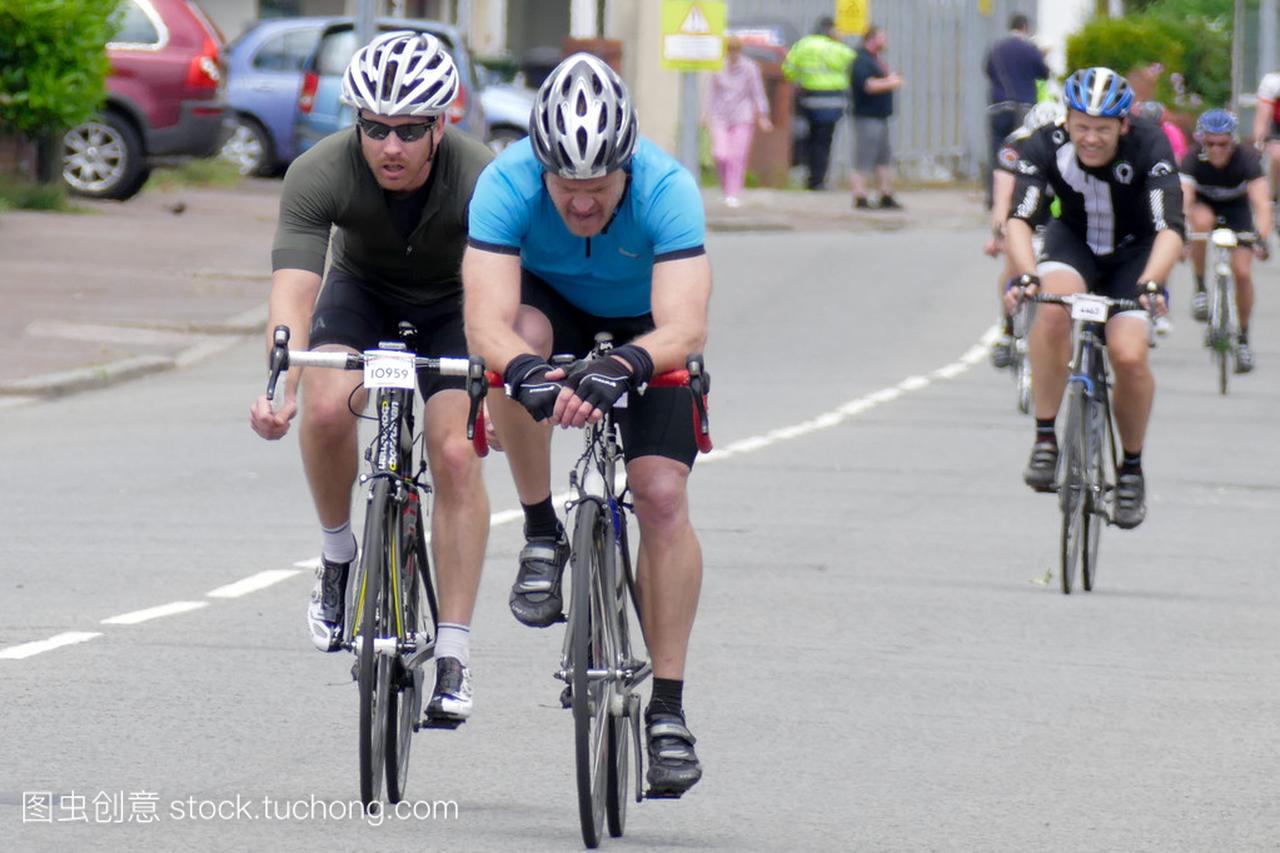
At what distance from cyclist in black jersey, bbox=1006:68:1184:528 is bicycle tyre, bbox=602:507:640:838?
4.67 m

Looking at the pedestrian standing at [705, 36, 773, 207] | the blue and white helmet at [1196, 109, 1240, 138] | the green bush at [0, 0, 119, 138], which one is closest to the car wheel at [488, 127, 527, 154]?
the pedestrian standing at [705, 36, 773, 207]

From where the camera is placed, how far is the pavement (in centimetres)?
1853

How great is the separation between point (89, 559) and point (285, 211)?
3995 millimetres

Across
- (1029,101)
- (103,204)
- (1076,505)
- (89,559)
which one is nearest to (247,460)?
(89,559)

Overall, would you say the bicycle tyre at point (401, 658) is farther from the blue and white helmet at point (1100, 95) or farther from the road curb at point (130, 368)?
the road curb at point (130, 368)

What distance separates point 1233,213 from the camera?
1991cm

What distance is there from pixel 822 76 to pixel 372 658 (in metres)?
29.1

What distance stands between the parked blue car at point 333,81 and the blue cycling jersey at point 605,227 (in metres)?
21.7

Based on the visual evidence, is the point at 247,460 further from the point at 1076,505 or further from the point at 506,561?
the point at 1076,505

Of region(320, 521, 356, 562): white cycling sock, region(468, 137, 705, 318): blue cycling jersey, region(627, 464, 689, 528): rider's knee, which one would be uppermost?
region(468, 137, 705, 318): blue cycling jersey

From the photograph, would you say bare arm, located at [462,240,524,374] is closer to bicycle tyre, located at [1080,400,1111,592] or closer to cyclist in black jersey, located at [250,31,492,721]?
cyclist in black jersey, located at [250,31,492,721]

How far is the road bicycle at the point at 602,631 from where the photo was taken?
6.07m

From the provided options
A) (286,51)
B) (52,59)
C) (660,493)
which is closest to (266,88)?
(286,51)

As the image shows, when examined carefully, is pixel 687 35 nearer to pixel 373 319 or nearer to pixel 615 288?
pixel 373 319
